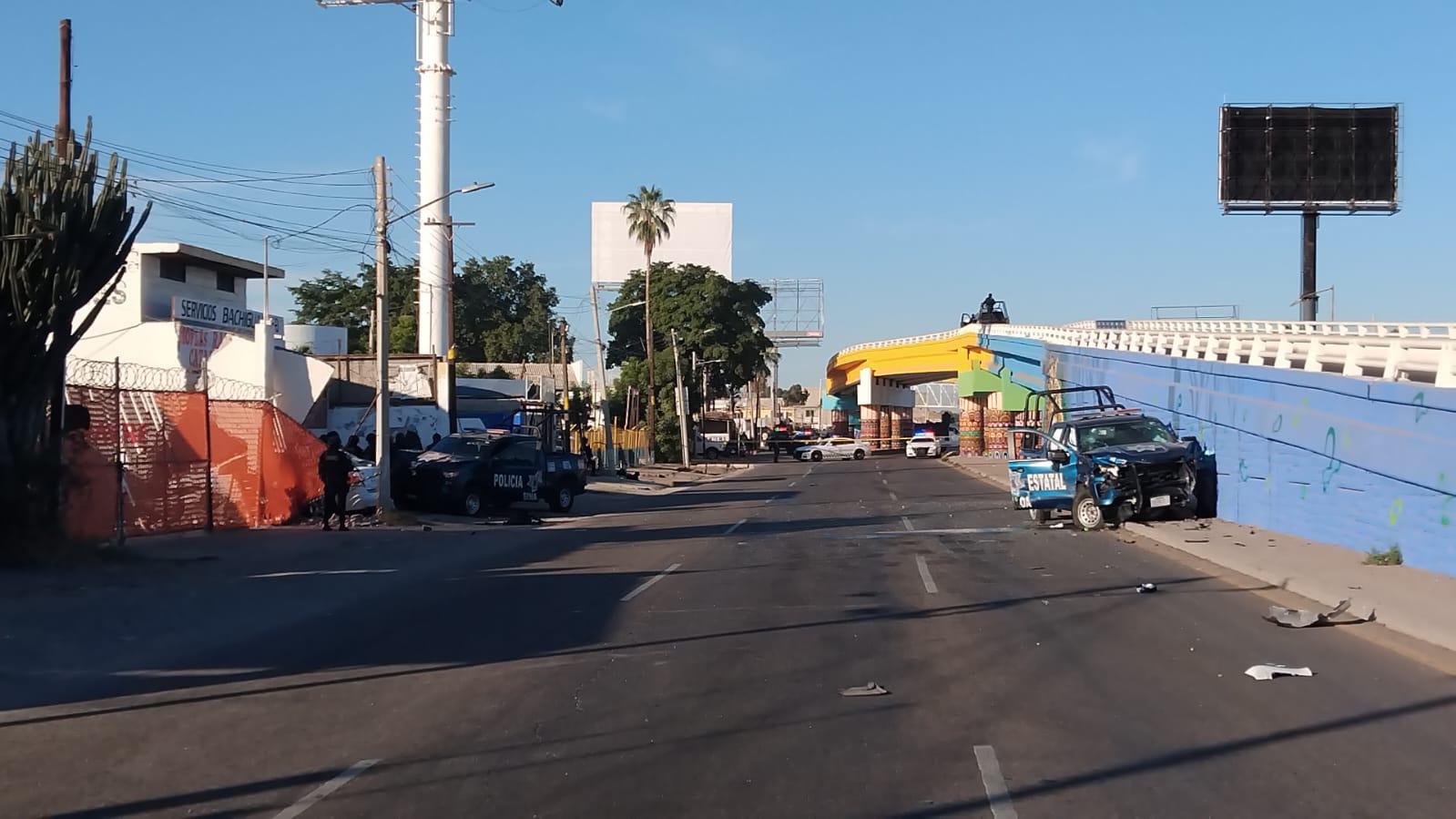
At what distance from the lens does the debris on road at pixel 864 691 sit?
31.3ft

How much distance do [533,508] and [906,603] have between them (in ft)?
71.5

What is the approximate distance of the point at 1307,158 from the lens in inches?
1825

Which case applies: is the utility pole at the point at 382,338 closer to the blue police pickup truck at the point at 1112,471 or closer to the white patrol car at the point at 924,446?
the blue police pickup truck at the point at 1112,471

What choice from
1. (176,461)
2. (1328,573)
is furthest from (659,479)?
(1328,573)

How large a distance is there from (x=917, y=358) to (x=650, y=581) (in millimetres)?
71565

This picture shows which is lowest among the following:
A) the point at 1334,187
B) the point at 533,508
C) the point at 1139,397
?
the point at 533,508

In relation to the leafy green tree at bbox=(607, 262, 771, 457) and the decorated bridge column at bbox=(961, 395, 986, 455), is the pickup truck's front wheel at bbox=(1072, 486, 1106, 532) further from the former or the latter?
the decorated bridge column at bbox=(961, 395, 986, 455)

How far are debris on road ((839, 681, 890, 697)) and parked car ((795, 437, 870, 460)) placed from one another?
241 feet

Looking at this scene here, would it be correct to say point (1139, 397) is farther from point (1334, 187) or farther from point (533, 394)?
point (533, 394)

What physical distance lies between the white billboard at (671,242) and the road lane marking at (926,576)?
244 feet

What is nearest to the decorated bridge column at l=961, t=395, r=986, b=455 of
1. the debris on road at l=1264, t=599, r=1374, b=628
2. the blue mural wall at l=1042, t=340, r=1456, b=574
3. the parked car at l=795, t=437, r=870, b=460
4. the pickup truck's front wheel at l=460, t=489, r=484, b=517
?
the parked car at l=795, t=437, r=870, b=460

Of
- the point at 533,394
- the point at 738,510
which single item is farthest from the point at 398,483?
the point at 533,394

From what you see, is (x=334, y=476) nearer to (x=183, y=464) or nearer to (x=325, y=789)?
(x=183, y=464)

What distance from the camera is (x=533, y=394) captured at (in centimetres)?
5309
